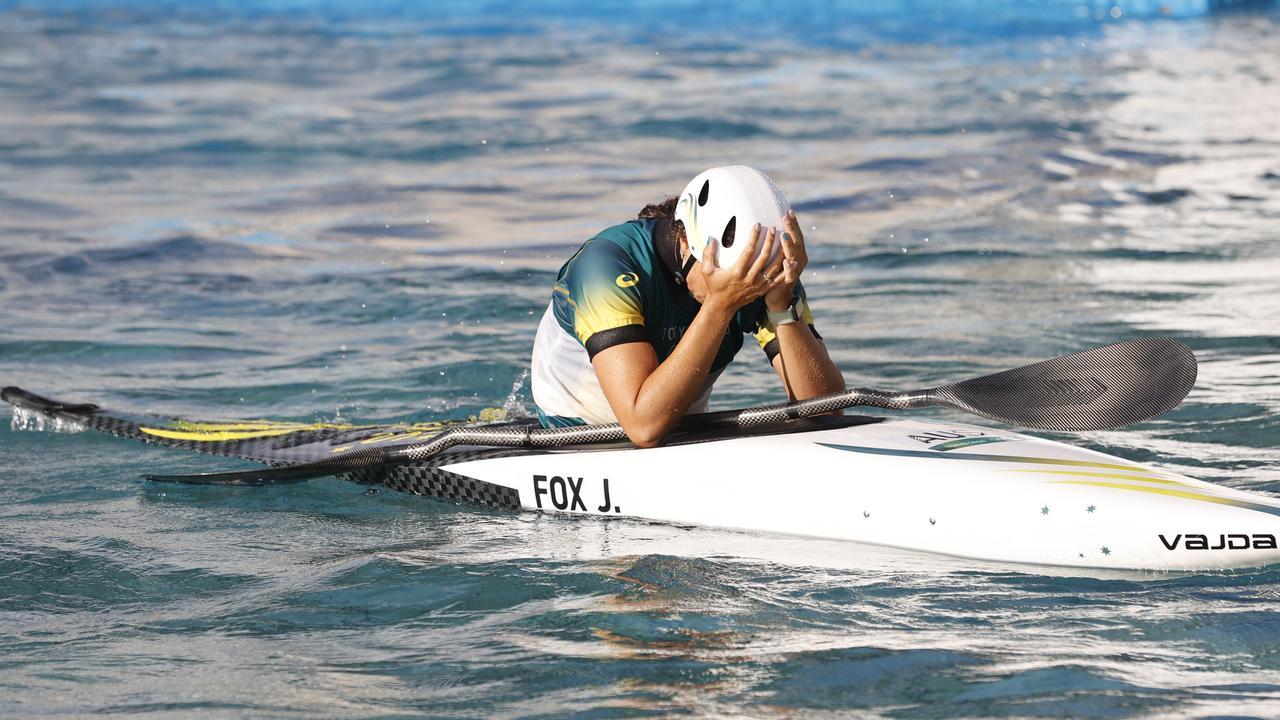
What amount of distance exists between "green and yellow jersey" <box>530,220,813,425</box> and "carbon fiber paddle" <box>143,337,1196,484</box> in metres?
0.17

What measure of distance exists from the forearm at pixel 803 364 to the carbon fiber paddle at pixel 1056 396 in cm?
9

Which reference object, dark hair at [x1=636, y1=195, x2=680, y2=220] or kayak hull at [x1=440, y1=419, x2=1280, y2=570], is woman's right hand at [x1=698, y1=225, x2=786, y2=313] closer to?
dark hair at [x1=636, y1=195, x2=680, y2=220]

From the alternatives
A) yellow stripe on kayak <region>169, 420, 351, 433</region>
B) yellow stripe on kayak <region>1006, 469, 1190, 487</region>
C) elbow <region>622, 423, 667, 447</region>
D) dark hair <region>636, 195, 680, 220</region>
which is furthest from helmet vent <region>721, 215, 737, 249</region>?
yellow stripe on kayak <region>169, 420, 351, 433</region>

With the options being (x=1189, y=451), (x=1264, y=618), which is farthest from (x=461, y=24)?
(x=1264, y=618)

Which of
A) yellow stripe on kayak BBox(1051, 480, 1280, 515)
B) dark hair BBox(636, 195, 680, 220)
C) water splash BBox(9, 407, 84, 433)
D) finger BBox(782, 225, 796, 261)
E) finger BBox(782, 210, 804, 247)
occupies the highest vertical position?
dark hair BBox(636, 195, 680, 220)

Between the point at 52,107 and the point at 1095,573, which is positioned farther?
the point at 52,107

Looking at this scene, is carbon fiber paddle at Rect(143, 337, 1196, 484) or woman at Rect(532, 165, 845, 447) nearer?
woman at Rect(532, 165, 845, 447)

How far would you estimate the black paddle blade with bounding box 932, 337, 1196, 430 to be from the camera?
4969mm

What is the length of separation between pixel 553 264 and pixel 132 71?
48.1ft

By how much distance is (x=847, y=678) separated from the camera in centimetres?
392

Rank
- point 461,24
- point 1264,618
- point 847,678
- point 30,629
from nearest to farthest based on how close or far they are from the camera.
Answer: point 847,678, point 1264,618, point 30,629, point 461,24

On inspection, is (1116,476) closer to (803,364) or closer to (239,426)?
(803,364)

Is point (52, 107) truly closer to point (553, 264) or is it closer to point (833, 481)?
point (553, 264)

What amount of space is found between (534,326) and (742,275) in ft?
15.4
